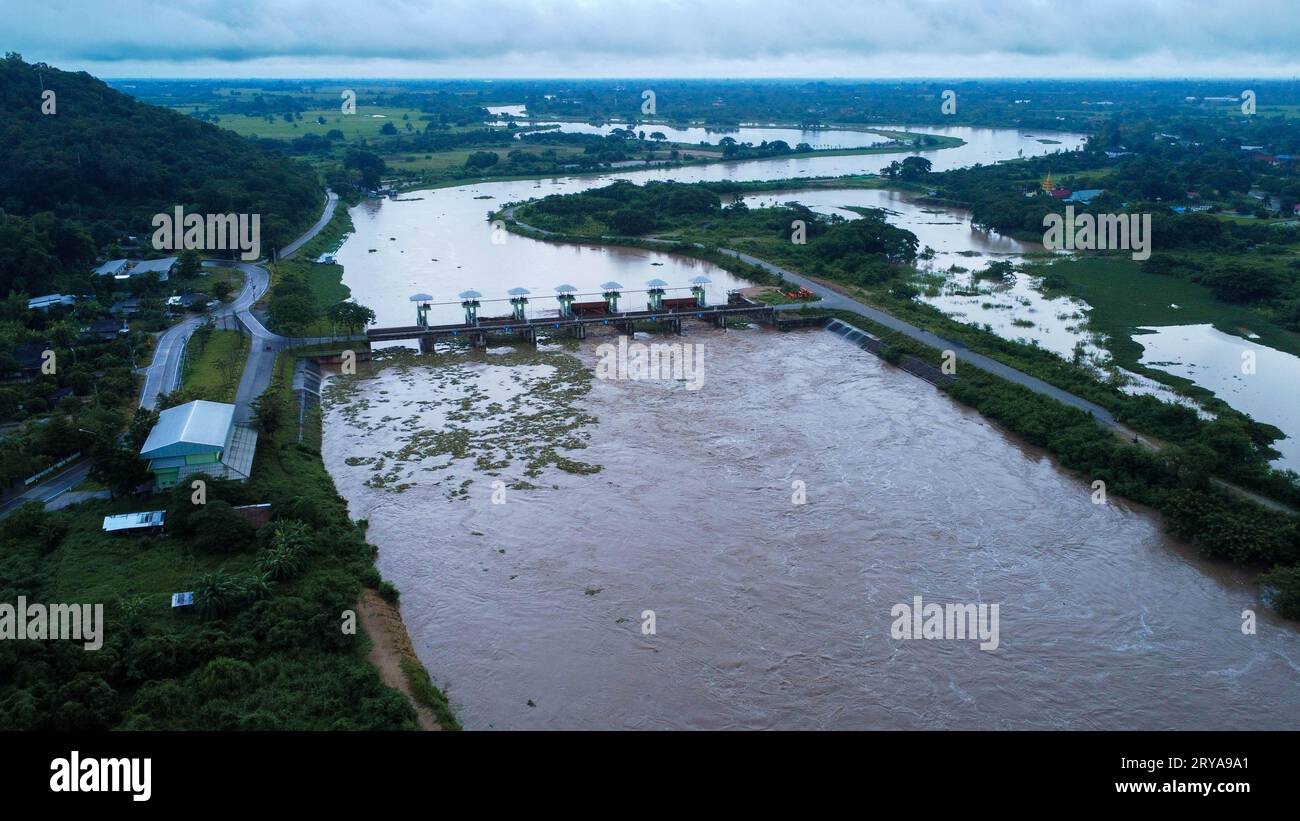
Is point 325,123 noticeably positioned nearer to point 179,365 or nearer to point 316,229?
point 316,229

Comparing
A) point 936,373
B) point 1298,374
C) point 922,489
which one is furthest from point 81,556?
point 1298,374

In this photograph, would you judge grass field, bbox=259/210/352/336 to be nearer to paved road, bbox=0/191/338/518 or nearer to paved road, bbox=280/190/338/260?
paved road, bbox=280/190/338/260

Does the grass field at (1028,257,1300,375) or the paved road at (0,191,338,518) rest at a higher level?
the grass field at (1028,257,1300,375)

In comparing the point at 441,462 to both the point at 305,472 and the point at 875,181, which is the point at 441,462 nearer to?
the point at 305,472

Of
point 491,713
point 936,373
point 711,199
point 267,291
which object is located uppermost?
point 711,199

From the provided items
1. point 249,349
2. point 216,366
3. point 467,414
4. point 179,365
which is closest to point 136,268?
point 249,349

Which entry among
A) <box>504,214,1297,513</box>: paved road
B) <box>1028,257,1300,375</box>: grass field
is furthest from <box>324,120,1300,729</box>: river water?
<box>1028,257,1300,375</box>: grass field

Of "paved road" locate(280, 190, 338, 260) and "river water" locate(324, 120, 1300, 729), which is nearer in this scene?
"river water" locate(324, 120, 1300, 729)
